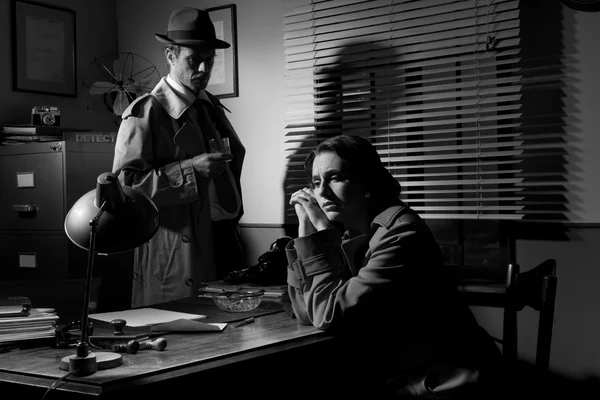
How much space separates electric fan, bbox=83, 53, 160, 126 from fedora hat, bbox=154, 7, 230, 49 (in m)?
0.89

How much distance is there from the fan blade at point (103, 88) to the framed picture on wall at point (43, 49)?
302mm

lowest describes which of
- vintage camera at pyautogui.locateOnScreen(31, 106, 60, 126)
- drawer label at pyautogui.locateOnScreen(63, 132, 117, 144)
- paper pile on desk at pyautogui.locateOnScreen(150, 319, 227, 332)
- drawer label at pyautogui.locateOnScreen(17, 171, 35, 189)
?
paper pile on desk at pyautogui.locateOnScreen(150, 319, 227, 332)

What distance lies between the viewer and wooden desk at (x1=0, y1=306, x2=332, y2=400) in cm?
143

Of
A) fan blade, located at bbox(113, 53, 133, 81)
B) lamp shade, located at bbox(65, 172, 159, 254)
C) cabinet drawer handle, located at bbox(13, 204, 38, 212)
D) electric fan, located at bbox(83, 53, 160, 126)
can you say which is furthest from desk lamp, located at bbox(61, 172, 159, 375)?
fan blade, located at bbox(113, 53, 133, 81)

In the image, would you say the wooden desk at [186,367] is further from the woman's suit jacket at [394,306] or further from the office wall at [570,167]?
the office wall at [570,167]

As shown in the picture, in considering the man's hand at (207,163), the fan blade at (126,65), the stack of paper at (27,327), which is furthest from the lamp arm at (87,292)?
the fan blade at (126,65)

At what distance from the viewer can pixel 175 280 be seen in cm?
336

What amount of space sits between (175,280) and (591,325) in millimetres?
1708

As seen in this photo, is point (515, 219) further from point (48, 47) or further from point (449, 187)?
point (48, 47)

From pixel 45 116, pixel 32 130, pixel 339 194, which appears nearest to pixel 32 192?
pixel 32 130

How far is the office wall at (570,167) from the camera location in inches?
117

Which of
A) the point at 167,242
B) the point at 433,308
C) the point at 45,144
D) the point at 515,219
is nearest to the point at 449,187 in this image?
the point at 515,219

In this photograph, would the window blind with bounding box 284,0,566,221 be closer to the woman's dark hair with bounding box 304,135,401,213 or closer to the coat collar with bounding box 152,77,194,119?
the coat collar with bounding box 152,77,194,119

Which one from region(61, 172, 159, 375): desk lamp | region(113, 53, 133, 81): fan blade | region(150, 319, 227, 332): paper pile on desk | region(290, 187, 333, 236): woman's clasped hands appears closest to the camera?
region(61, 172, 159, 375): desk lamp
